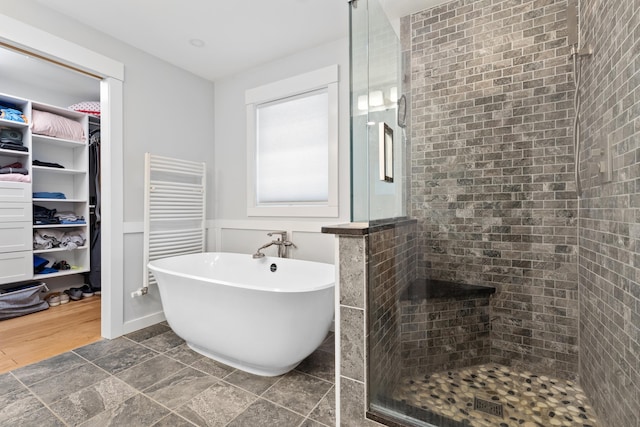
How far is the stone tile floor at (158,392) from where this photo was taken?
4.68 ft

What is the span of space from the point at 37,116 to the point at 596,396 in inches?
191


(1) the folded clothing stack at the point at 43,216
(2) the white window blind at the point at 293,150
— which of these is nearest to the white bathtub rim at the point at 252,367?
(2) the white window blind at the point at 293,150

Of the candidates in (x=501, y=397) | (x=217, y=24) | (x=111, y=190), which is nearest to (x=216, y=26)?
(x=217, y=24)

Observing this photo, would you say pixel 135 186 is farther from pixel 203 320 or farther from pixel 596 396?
pixel 596 396

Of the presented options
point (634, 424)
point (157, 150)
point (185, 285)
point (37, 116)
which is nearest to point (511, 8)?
point (634, 424)

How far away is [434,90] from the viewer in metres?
1.86

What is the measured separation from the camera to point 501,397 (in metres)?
1.39

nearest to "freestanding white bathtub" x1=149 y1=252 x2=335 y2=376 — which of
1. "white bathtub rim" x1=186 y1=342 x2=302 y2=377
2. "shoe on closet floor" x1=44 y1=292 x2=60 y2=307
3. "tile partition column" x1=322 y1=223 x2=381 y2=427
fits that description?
"white bathtub rim" x1=186 y1=342 x2=302 y2=377

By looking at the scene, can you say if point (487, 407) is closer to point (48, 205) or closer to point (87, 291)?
point (87, 291)

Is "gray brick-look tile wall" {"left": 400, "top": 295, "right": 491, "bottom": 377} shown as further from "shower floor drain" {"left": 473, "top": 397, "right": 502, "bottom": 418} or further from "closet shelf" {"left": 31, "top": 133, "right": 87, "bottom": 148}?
"closet shelf" {"left": 31, "top": 133, "right": 87, "bottom": 148}

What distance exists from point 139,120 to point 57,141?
1514mm

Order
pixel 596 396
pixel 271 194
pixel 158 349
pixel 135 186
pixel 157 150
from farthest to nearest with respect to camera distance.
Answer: pixel 271 194 → pixel 157 150 → pixel 135 186 → pixel 158 349 → pixel 596 396

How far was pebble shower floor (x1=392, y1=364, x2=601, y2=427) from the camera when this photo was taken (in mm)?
1227

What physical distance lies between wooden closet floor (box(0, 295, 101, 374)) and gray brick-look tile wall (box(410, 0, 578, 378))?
2604 millimetres
